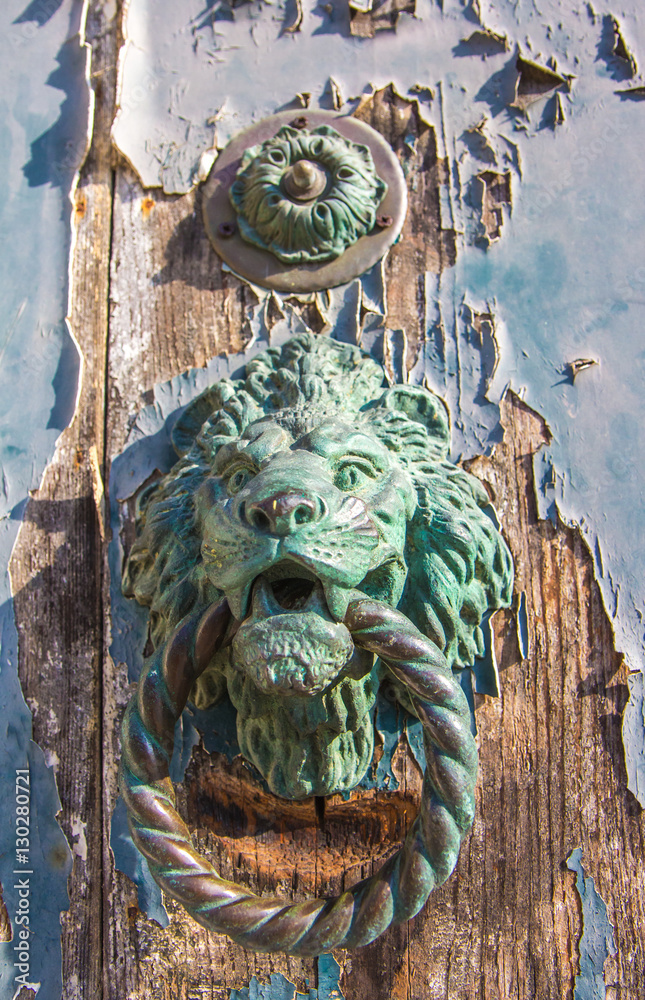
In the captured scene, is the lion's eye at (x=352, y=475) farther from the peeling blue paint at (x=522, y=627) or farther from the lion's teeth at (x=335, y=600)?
the peeling blue paint at (x=522, y=627)

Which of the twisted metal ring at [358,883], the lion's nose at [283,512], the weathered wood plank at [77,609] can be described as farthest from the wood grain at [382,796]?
the lion's nose at [283,512]

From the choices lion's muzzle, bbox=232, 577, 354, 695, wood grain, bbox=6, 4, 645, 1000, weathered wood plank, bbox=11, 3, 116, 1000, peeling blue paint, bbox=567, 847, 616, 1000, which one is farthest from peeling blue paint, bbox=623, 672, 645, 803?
weathered wood plank, bbox=11, 3, 116, 1000

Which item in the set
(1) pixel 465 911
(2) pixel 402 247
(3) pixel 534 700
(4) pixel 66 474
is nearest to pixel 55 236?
(4) pixel 66 474

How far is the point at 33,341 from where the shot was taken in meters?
1.10

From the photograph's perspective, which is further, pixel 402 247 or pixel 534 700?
pixel 402 247

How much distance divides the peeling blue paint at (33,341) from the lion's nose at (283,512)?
48cm

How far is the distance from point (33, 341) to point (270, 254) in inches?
14.5

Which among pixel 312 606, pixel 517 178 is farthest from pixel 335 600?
pixel 517 178

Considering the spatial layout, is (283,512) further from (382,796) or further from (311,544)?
(382,796)

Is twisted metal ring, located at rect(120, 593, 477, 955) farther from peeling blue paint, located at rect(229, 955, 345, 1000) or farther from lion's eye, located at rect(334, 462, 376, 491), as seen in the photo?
peeling blue paint, located at rect(229, 955, 345, 1000)

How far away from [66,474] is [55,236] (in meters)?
0.37

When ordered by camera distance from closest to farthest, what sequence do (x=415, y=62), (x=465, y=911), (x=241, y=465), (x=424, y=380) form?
(x=241, y=465)
(x=465, y=911)
(x=424, y=380)
(x=415, y=62)

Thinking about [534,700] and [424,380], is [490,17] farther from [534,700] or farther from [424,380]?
[534,700]

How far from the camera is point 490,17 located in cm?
116
